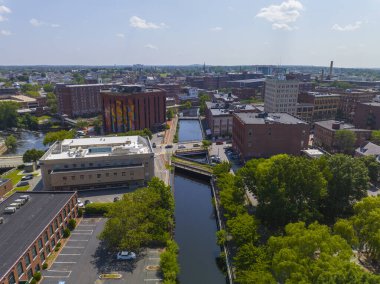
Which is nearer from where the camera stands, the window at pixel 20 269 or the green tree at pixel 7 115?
the window at pixel 20 269

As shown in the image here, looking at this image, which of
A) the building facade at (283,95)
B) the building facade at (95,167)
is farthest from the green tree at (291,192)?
the building facade at (283,95)

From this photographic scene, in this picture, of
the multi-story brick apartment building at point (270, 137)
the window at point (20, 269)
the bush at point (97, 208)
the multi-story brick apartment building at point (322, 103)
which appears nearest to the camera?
the window at point (20, 269)

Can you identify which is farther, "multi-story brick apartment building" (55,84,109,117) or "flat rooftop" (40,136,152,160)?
"multi-story brick apartment building" (55,84,109,117)

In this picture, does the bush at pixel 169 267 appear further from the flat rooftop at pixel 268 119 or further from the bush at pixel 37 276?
the flat rooftop at pixel 268 119

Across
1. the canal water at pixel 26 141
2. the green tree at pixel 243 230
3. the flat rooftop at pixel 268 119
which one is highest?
the flat rooftop at pixel 268 119

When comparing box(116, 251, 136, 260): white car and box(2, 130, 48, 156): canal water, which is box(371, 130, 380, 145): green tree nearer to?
box(116, 251, 136, 260): white car

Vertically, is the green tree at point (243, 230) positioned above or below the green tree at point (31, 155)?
above

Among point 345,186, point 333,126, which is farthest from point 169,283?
point 333,126

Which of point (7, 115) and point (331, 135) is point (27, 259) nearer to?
point (331, 135)

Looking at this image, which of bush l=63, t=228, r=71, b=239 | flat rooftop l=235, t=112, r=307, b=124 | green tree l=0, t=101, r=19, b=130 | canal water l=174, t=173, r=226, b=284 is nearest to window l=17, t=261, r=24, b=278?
bush l=63, t=228, r=71, b=239
